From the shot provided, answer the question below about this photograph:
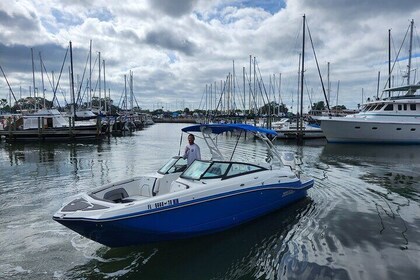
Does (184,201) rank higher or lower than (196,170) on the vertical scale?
lower

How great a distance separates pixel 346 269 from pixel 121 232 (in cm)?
402

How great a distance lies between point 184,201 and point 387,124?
94.0 feet

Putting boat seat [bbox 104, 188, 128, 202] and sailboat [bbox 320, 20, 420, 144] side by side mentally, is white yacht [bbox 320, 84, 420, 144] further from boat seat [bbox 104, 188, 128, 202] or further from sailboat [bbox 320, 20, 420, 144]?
boat seat [bbox 104, 188, 128, 202]

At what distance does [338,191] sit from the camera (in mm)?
11453

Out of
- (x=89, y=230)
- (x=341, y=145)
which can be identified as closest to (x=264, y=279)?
(x=89, y=230)

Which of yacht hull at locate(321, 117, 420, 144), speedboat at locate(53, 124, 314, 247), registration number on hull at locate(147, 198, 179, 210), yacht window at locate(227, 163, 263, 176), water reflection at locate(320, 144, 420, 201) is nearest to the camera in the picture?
speedboat at locate(53, 124, 314, 247)

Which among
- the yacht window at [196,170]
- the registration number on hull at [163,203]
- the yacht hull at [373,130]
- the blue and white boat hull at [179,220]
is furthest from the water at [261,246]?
the yacht hull at [373,130]

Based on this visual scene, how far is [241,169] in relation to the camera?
7.86m

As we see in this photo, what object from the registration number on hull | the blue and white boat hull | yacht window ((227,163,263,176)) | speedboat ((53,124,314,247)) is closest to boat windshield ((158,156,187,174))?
speedboat ((53,124,314,247))

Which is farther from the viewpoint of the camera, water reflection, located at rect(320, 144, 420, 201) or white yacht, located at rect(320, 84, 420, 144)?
white yacht, located at rect(320, 84, 420, 144)

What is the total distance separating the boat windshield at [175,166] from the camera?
8712 millimetres

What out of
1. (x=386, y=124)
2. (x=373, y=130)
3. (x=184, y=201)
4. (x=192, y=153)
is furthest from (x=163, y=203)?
(x=386, y=124)

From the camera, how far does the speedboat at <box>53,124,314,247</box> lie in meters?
5.86

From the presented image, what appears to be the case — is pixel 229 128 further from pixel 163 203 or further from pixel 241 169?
pixel 163 203
